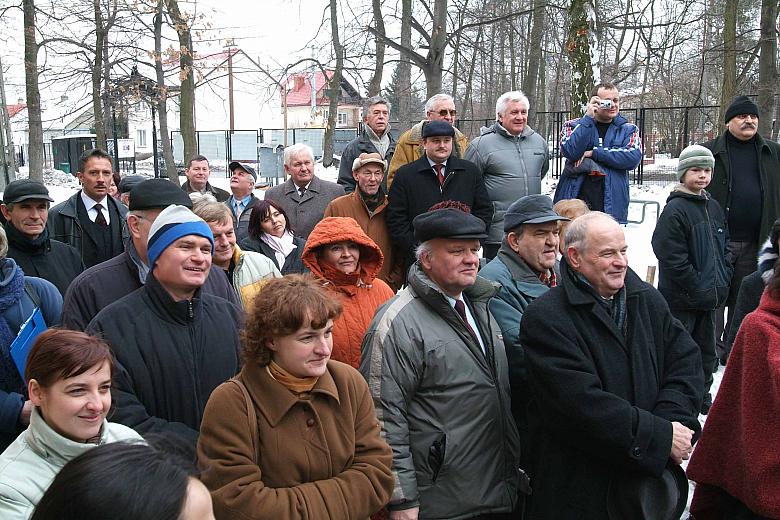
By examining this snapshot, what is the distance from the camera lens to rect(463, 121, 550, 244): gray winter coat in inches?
253

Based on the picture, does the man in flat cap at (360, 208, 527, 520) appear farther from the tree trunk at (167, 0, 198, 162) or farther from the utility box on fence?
the utility box on fence

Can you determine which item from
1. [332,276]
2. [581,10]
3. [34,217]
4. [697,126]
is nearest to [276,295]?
[332,276]

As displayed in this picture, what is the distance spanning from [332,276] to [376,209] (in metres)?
2.09

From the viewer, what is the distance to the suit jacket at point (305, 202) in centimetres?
676

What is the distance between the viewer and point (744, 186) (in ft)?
21.4

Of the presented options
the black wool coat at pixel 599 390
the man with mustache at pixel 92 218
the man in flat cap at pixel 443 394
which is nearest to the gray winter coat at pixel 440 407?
the man in flat cap at pixel 443 394

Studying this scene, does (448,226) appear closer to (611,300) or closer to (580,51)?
(611,300)

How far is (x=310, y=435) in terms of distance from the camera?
259cm

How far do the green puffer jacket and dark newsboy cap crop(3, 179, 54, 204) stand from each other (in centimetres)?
252

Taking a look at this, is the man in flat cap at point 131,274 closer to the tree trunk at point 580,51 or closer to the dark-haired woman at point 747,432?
the dark-haired woman at point 747,432

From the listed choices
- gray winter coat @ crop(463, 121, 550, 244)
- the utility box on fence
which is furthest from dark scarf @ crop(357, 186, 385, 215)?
the utility box on fence

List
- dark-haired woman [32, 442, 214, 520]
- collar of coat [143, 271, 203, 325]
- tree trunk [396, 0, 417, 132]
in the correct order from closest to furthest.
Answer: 1. dark-haired woman [32, 442, 214, 520]
2. collar of coat [143, 271, 203, 325]
3. tree trunk [396, 0, 417, 132]

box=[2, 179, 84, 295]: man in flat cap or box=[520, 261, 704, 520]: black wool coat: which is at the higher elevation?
box=[2, 179, 84, 295]: man in flat cap

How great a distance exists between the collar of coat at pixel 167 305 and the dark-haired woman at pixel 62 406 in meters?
0.52
